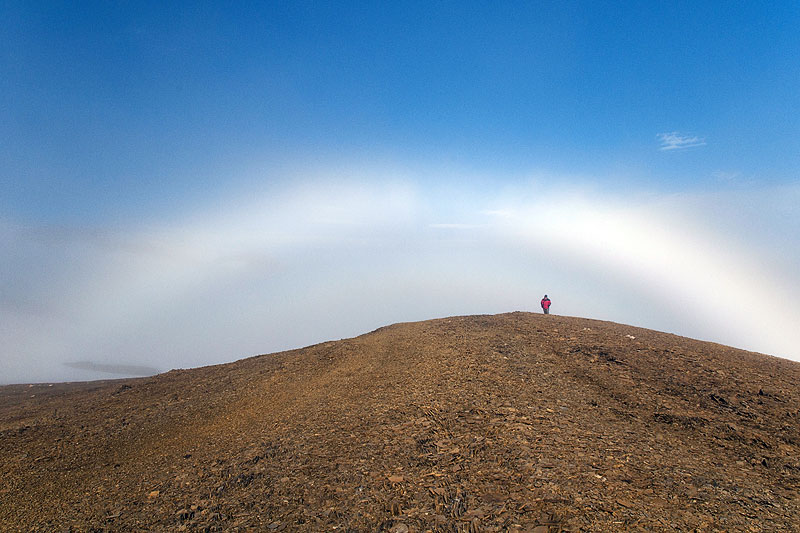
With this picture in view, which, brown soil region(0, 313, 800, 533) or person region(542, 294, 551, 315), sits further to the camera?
person region(542, 294, 551, 315)

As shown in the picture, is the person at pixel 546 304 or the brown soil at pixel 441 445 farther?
the person at pixel 546 304

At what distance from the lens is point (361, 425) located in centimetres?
1070

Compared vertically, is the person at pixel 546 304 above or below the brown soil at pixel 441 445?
above

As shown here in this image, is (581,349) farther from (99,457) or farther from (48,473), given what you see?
(48,473)


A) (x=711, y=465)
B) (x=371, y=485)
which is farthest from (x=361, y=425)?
(x=711, y=465)

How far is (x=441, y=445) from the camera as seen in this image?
939 centimetres

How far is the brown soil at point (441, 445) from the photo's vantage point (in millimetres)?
7168

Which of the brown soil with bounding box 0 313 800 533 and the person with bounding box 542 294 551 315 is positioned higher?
the person with bounding box 542 294 551 315

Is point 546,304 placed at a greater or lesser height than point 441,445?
greater

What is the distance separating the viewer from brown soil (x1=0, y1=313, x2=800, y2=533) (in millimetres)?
7168

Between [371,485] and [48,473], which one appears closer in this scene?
[371,485]

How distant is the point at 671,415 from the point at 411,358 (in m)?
8.18

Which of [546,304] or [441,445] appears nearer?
[441,445]

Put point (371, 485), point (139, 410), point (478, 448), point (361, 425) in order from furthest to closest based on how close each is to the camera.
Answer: point (139, 410) < point (361, 425) < point (478, 448) < point (371, 485)
